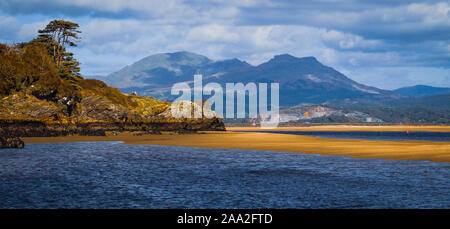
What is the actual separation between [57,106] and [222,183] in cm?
5099

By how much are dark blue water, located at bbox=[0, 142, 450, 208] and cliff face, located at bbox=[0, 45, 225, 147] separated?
22051mm

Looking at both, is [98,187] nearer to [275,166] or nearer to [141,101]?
[275,166]

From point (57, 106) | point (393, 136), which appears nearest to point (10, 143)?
point (57, 106)

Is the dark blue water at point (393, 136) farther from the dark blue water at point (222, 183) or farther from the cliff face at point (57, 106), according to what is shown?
the dark blue water at point (222, 183)

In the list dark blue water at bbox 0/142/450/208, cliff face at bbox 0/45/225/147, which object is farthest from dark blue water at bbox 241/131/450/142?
dark blue water at bbox 0/142/450/208

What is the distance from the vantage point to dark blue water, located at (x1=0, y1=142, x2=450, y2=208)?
17.2 metres

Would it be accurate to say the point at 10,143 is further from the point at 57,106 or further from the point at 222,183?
the point at 222,183

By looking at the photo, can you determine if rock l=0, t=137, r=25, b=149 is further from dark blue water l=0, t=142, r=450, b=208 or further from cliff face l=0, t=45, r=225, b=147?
dark blue water l=0, t=142, r=450, b=208

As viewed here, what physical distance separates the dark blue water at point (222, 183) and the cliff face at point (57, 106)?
868 inches

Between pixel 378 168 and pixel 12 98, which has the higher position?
pixel 12 98

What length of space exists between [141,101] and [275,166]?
207 feet
